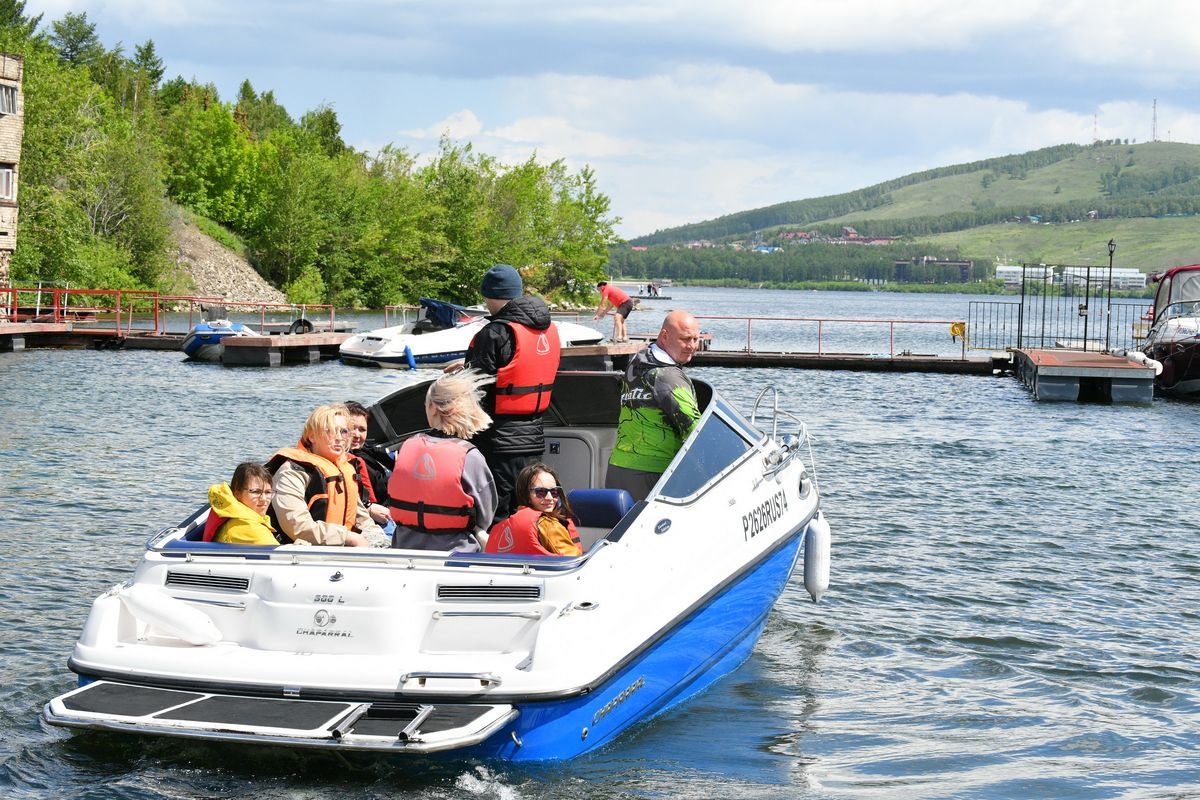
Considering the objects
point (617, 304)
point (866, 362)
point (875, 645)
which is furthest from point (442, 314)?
point (875, 645)

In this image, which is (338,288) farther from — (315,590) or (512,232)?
(315,590)

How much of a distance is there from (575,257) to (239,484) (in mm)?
90595

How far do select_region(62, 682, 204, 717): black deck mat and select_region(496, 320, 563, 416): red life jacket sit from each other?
252 centimetres

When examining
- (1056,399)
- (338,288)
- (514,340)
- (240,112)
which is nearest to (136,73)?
(240,112)

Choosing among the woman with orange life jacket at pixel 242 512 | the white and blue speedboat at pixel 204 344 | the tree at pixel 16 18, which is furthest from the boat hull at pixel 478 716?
the tree at pixel 16 18

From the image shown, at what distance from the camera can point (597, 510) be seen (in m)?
7.29

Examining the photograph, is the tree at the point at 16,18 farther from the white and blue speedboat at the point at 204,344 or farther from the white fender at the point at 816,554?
the white fender at the point at 816,554

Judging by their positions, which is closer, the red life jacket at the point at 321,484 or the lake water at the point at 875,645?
the lake water at the point at 875,645

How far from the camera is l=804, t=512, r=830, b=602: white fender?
30.1ft

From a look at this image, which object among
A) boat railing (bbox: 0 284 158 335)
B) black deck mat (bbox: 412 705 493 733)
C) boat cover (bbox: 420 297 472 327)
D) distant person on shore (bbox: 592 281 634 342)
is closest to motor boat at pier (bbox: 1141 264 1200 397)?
distant person on shore (bbox: 592 281 634 342)

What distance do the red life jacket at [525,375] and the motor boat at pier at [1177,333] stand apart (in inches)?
1117

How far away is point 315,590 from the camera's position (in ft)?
19.3

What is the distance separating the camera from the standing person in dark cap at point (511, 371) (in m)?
7.31

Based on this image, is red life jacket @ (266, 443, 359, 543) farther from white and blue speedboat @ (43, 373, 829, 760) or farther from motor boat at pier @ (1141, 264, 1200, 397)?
motor boat at pier @ (1141, 264, 1200, 397)
